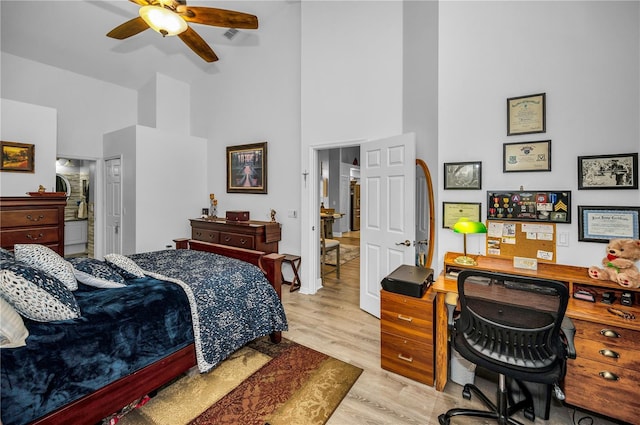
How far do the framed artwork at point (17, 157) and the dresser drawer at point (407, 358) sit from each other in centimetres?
483

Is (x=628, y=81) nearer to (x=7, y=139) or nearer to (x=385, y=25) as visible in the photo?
(x=385, y=25)

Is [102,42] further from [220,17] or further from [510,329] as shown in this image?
[510,329]

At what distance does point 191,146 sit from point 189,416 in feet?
14.8

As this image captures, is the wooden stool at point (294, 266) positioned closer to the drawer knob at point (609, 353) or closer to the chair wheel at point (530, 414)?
the chair wheel at point (530, 414)

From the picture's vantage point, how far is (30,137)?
374 cm

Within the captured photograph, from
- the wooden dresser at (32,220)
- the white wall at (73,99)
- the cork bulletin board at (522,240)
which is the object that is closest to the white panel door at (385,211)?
the cork bulletin board at (522,240)

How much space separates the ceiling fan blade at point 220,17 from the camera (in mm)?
2305

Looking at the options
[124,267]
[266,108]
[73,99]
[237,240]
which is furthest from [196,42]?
[73,99]

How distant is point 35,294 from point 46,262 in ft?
1.33

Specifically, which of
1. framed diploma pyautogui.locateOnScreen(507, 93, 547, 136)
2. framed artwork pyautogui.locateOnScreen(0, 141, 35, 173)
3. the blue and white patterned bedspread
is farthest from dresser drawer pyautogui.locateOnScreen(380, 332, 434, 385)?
framed artwork pyautogui.locateOnScreen(0, 141, 35, 173)

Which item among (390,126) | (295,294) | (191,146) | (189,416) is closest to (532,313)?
(189,416)

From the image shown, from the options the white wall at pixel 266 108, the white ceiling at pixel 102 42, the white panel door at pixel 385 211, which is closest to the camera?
the white panel door at pixel 385 211

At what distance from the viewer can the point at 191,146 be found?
523cm

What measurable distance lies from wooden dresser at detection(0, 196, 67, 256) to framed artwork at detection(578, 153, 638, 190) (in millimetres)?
5326
